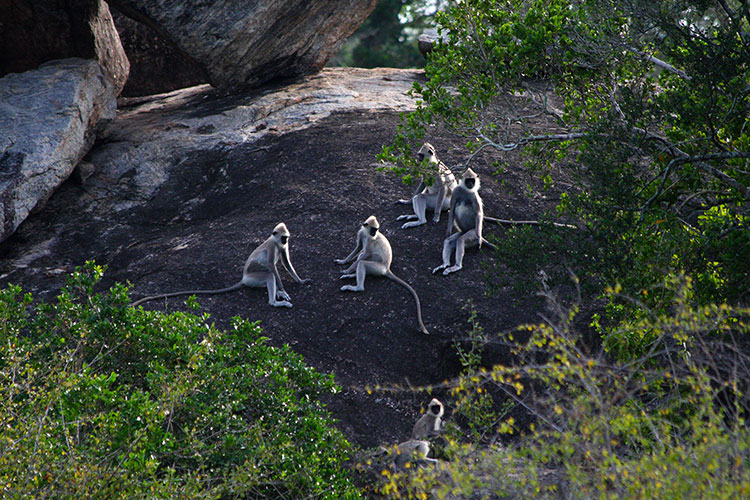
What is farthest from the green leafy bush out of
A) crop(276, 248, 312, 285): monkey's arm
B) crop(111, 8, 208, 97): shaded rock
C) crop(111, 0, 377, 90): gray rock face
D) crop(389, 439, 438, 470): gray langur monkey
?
crop(111, 8, 208, 97): shaded rock

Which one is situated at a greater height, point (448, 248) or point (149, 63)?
point (149, 63)

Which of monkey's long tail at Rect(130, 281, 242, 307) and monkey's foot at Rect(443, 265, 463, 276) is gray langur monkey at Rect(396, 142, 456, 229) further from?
monkey's long tail at Rect(130, 281, 242, 307)

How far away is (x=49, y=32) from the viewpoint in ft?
47.3

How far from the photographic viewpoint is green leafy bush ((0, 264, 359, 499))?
495cm

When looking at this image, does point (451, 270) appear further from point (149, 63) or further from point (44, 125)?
point (149, 63)

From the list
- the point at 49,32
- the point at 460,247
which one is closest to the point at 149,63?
the point at 49,32

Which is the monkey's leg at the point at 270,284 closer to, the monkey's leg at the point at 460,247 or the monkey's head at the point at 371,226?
the monkey's head at the point at 371,226

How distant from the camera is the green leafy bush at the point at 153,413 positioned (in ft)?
16.2

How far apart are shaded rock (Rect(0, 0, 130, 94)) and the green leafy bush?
848 cm

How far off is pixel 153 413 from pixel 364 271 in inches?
184

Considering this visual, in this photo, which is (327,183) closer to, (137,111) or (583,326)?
(583,326)

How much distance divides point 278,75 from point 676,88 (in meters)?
10.7

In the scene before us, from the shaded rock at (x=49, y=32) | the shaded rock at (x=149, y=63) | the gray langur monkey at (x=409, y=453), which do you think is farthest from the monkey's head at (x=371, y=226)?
the shaded rock at (x=149, y=63)

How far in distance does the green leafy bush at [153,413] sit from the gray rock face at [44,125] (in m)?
5.38
